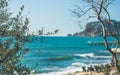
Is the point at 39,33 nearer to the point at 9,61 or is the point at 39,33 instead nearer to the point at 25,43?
the point at 25,43

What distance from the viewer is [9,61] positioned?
27.2 ft

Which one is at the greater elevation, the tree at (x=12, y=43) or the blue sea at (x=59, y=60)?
the tree at (x=12, y=43)

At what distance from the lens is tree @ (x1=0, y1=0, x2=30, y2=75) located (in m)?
8.20

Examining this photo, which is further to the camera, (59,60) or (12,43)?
(59,60)

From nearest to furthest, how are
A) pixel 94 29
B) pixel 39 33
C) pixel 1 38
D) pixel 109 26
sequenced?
pixel 1 38 < pixel 39 33 < pixel 109 26 < pixel 94 29

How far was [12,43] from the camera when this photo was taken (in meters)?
8.35

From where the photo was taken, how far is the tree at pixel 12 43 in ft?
26.9

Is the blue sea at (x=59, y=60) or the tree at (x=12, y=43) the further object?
the blue sea at (x=59, y=60)

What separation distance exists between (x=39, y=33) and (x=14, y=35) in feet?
2.36

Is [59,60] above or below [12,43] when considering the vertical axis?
below

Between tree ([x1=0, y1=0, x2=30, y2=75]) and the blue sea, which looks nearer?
tree ([x1=0, y1=0, x2=30, y2=75])

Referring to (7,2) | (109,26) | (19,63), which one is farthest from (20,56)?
(109,26)

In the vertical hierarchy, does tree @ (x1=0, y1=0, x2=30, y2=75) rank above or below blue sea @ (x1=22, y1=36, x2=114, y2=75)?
above

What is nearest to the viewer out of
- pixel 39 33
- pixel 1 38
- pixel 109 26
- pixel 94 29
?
pixel 1 38
